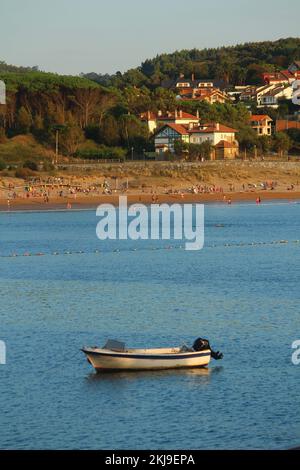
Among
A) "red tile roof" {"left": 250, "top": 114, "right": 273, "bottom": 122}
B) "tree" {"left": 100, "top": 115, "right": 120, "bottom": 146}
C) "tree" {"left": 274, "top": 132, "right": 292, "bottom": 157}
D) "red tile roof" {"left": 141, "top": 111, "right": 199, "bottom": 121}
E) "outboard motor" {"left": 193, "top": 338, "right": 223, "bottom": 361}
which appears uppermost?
"red tile roof" {"left": 141, "top": 111, "right": 199, "bottom": 121}

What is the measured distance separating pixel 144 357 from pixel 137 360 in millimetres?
179

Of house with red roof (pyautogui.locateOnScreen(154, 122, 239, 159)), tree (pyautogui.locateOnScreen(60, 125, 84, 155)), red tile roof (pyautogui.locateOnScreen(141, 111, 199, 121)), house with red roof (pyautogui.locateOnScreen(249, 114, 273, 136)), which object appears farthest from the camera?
house with red roof (pyautogui.locateOnScreen(249, 114, 273, 136))

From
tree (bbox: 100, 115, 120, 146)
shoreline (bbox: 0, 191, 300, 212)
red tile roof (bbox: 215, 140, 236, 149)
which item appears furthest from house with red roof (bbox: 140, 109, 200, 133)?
shoreline (bbox: 0, 191, 300, 212)

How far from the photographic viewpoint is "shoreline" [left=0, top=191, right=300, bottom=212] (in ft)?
255

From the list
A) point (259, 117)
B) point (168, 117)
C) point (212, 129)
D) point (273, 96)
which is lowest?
point (212, 129)

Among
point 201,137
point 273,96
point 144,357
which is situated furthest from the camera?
point 273,96

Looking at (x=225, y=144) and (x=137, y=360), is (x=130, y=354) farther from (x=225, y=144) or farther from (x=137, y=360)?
(x=225, y=144)

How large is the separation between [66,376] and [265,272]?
2038 cm

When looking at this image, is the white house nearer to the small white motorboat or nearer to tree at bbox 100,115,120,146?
tree at bbox 100,115,120,146

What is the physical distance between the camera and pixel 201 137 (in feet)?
333

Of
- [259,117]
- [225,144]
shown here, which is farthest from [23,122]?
[259,117]

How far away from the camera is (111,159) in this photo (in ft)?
312
